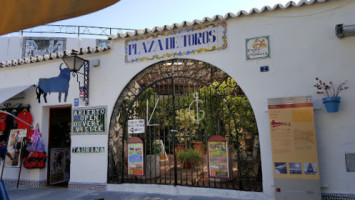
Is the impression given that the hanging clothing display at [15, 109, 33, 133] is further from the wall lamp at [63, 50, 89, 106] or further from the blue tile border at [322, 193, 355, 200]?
the blue tile border at [322, 193, 355, 200]

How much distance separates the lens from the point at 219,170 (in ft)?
18.7

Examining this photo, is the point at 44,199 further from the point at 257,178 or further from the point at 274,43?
the point at 274,43

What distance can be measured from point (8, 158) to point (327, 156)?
8.72 meters

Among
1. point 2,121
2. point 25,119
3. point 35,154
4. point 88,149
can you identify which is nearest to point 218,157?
point 88,149

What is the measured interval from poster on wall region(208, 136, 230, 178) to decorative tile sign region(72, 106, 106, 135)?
3.04 metres

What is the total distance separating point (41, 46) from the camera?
726 inches

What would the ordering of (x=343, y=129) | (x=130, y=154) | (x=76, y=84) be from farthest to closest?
(x=76, y=84) < (x=130, y=154) < (x=343, y=129)

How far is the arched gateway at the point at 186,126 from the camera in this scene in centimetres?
568

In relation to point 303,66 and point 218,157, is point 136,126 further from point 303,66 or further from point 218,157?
point 303,66

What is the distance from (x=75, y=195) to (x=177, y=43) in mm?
4679

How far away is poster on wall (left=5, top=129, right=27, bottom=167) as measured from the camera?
7559mm

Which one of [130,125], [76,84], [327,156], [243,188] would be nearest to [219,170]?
[243,188]

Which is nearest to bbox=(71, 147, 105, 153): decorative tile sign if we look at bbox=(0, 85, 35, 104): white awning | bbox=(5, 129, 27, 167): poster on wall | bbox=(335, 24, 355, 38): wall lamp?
bbox=(5, 129, 27, 167): poster on wall

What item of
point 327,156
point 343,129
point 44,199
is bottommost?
point 44,199
